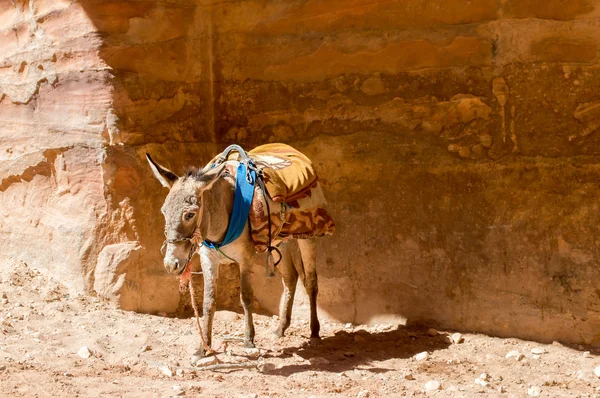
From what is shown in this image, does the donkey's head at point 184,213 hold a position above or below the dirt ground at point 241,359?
above

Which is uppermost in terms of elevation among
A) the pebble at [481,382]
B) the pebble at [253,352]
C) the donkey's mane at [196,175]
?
the donkey's mane at [196,175]

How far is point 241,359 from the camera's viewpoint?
538 cm

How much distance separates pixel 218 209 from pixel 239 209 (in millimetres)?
149

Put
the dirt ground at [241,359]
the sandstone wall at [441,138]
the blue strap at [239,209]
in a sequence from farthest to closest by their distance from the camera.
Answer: the sandstone wall at [441,138], the blue strap at [239,209], the dirt ground at [241,359]

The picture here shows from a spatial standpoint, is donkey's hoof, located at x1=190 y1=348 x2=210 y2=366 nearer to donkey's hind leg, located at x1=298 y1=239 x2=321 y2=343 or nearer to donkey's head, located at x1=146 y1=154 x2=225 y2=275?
donkey's head, located at x1=146 y1=154 x2=225 y2=275

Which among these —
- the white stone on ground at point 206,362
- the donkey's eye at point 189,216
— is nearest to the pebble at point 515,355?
the white stone on ground at point 206,362

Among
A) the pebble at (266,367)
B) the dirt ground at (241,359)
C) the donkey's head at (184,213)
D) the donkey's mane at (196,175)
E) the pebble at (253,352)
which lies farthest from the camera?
the pebble at (253,352)

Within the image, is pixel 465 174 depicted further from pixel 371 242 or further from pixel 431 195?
pixel 371 242

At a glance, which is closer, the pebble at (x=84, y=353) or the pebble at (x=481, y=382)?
the pebble at (x=481, y=382)

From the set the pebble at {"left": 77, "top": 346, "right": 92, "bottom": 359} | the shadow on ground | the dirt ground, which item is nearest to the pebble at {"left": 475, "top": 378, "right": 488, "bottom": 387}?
the dirt ground

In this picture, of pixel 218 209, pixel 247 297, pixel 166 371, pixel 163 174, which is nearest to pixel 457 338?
pixel 247 297

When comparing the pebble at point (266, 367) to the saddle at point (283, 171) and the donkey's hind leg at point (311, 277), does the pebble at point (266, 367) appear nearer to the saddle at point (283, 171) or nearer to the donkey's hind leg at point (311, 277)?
the donkey's hind leg at point (311, 277)

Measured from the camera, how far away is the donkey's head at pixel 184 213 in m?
4.90

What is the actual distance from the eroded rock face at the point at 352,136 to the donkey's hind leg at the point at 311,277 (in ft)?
1.48
